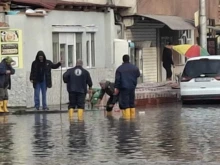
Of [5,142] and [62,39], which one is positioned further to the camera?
[62,39]

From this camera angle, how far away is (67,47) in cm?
3150

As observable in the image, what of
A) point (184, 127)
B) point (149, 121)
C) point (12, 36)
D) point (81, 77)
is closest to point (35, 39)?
point (12, 36)

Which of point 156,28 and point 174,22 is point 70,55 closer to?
point 174,22

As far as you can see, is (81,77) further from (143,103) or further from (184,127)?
(143,103)

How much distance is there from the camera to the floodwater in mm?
14555

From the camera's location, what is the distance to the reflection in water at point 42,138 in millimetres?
15727

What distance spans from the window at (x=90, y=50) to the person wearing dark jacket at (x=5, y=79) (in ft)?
22.7

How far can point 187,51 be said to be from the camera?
35500 millimetres

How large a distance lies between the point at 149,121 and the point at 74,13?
10.3 metres

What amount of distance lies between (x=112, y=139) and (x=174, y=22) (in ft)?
68.2

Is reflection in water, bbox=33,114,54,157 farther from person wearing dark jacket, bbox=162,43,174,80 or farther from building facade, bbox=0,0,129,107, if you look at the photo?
person wearing dark jacket, bbox=162,43,174,80

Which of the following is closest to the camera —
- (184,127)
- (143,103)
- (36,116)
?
(184,127)

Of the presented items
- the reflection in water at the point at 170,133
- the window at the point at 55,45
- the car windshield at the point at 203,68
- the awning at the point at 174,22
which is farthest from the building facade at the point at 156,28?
the reflection in water at the point at 170,133

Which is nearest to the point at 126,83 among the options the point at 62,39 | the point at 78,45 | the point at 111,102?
the point at 111,102
